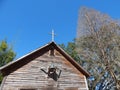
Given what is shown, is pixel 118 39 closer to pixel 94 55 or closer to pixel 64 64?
pixel 94 55

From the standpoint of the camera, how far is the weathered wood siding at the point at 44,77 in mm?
16188

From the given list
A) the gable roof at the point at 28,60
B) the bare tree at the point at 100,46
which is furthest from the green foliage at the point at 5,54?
the gable roof at the point at 28,60

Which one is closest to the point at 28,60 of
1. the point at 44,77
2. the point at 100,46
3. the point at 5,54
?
the point at 44,77

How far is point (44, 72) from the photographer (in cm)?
1723

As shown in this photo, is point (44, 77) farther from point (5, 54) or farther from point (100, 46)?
point (5, 54)

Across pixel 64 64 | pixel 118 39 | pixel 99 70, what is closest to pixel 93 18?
pixel 118 39

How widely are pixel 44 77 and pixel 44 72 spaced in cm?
37

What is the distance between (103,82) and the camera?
3281 centimetres

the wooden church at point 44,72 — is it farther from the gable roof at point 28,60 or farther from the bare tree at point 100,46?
the bare tree at point 100,46

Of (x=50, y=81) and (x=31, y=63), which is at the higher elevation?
(x=31, y=63)

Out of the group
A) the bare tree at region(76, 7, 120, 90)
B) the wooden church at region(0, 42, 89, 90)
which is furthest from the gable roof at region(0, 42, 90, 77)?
the bare tree at region(76, 7, 120, 90)

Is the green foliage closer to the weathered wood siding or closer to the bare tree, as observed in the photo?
the bare tree

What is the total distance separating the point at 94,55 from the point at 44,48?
14.2 m

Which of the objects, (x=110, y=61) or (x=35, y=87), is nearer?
(x=35, y=87)
